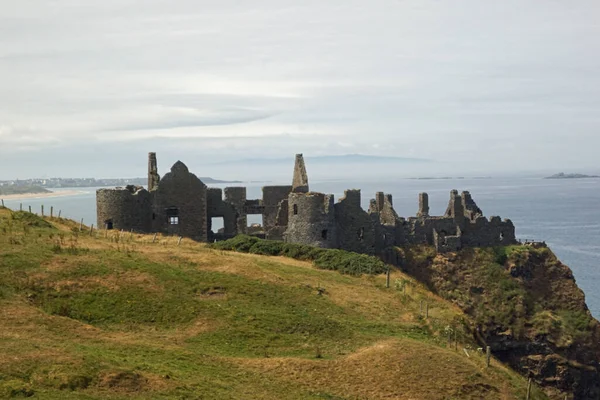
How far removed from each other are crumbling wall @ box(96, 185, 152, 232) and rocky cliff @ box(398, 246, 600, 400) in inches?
815

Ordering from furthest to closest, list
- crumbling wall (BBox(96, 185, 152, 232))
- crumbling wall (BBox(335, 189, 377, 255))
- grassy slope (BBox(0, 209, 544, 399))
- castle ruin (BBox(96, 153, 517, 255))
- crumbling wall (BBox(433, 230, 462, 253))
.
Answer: crumbling wall (BBox(433, 230, 462, 253)) < crumbling wall (BBox(335, 189, 377, 255)) < castle ruin (BBox(96, 153, 517, 255)) < crumbling wall (BBox(96, 185, 152, 232)) < grassy slope (BBox(0, 209, 544, 399))

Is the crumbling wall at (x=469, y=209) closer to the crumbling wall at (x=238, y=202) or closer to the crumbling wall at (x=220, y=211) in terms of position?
the crumbling wall at (x=238, y=202)

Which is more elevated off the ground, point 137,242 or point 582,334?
point 137,242

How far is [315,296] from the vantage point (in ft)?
121

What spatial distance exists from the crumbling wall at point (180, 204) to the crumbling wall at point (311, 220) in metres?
6.95

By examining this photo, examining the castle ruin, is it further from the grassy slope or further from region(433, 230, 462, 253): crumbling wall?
the grassy slope

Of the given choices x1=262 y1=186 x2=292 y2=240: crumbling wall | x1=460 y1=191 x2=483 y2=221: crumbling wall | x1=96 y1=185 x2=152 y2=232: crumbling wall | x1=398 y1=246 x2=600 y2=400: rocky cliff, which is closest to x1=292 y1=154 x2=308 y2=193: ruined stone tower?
x1=262 y1=186 x2=292 y2=240: crumbling wall

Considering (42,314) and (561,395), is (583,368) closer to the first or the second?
(561,395)

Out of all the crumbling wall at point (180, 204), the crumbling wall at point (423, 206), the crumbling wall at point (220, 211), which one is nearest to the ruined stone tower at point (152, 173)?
the crumbling wall at point (180, 204)

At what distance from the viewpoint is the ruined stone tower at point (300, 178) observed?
5894 centimetres

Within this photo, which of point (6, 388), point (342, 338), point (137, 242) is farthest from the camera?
point (137, 242)

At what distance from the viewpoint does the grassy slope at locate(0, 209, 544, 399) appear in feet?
77.2

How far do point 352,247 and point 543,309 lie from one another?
15.7 metres

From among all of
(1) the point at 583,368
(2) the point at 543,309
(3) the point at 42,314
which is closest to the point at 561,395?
(1) the point at 583,368
